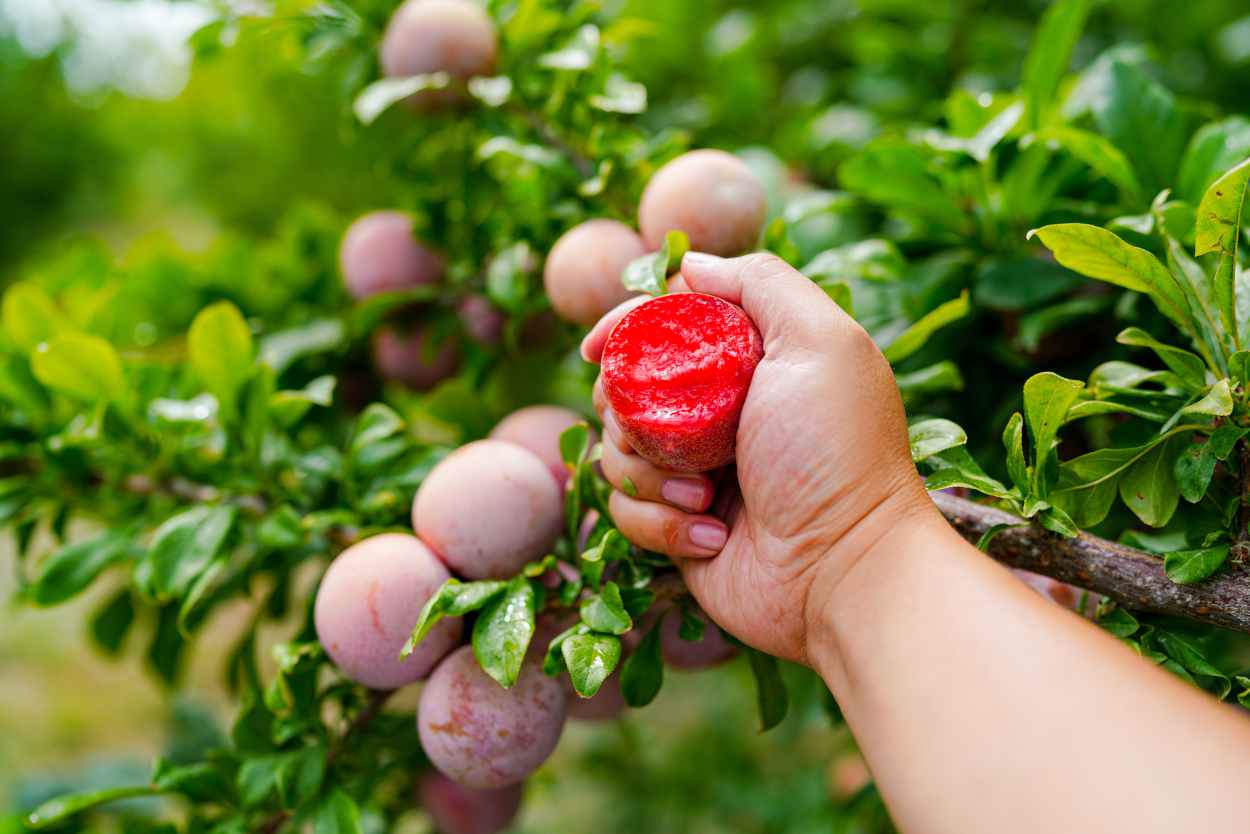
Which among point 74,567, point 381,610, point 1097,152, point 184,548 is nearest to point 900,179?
point 1097,152

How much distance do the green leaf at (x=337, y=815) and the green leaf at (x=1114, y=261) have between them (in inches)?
25.6

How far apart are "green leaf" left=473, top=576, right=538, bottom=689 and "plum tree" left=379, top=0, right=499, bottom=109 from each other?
52 cm

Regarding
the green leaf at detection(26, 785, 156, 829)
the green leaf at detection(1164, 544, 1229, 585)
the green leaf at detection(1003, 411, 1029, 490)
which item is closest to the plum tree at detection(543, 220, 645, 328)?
the green leaf at detection(1003, 411, 1029, 490)

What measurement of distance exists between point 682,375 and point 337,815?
45 centimetres

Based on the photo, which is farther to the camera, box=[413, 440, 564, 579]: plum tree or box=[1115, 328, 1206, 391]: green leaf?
box=[413, 440, 564, 579]: plum tree

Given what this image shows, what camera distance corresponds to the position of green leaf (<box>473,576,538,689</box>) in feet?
1.98

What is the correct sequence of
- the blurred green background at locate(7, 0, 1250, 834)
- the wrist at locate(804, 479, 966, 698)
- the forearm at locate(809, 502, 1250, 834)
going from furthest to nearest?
the blurred green background at locate(7, 0, 1250, 834), the wrist at locate(804, 479, 966, 698), the forearm at locate(809, 502, 1250, 834)

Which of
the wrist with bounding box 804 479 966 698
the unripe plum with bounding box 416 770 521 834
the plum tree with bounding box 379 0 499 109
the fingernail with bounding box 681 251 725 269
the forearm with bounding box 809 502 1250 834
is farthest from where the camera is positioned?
the unripe plum with bounding box 416 770 521 834

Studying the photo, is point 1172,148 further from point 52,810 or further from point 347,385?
A: point 52,810

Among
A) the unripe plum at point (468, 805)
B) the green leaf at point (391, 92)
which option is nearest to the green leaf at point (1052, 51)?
the green leaf at point (391, 92)

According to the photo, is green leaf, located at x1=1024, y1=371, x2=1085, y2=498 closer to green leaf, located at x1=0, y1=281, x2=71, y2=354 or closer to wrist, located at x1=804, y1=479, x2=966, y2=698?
wrist, located at x1=804, y1=479, x2=966, y2=698

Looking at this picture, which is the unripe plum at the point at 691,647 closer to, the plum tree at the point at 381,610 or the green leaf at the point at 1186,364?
the plum tree at the point at 381,610

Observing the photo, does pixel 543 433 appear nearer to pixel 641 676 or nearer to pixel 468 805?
pixel 641 676

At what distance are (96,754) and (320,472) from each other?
1542 millimetres
